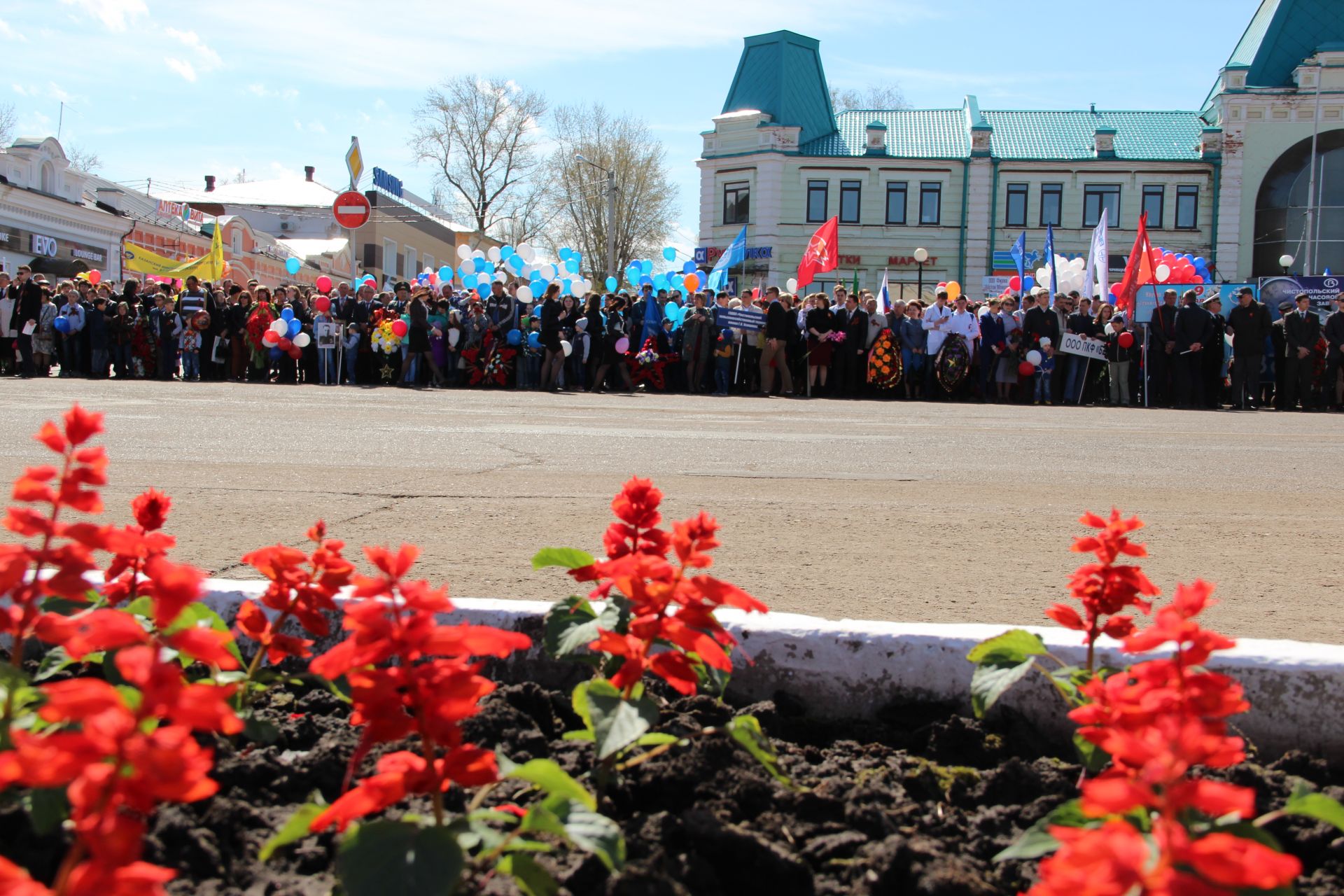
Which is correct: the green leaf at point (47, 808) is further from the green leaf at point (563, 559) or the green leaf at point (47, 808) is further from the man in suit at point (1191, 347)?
the man in suit at point (1191, 347)

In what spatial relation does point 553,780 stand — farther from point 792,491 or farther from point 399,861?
point 792,491

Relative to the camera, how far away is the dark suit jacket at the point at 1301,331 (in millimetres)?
19109

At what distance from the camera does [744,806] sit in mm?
2029

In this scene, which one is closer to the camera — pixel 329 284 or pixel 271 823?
pixel 271 823

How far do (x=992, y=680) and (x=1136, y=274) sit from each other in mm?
21272

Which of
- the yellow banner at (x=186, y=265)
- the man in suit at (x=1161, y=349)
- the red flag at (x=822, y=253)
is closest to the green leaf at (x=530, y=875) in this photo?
the man in suit at (x=1161, y=349)

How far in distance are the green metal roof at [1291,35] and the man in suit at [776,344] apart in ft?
126

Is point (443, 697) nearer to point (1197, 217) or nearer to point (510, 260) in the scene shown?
point (510, 260)

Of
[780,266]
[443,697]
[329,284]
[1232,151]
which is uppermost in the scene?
[1232,151]

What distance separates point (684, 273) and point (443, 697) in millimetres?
24610

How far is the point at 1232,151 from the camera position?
161ft

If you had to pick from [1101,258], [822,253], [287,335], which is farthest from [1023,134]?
[287,335]

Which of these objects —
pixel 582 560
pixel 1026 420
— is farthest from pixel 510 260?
pixel 582 560

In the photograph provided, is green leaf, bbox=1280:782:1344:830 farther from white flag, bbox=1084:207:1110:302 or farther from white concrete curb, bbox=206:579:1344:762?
white flag, bbox=1084:207:1110:302
